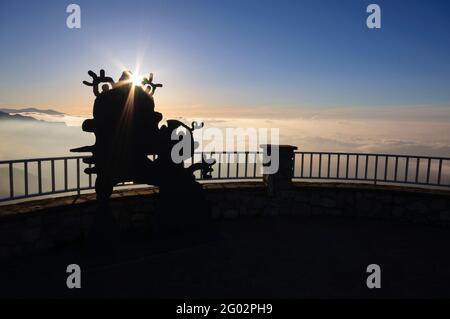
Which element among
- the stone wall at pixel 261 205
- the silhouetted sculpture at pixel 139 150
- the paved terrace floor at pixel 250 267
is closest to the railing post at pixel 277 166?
the stone wall at pixel 261 205

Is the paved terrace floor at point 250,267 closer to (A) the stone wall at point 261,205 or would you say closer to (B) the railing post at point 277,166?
(A) the stone wall at point 261,205

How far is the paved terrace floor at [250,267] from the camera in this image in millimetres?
3949

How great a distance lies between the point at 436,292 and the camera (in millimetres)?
4055

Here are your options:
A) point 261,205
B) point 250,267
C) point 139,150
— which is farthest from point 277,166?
point 139,150

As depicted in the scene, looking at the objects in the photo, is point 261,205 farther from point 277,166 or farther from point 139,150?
point 139,150

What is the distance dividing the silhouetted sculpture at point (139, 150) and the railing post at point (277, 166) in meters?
2.05

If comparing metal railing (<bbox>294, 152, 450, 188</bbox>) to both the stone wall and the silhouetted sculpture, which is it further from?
the silhouetted sculpture

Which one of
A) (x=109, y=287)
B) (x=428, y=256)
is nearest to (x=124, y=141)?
(x=109, y=287)

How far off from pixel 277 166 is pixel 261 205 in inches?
41.2

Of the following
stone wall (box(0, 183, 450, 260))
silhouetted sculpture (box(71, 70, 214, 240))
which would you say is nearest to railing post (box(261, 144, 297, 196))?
stone wall (box(0, 183, 450, 260))

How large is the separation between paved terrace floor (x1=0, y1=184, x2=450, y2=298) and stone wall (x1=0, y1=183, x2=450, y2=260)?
1.55ft

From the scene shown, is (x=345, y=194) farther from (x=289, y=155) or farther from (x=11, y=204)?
(x=11, y=204)

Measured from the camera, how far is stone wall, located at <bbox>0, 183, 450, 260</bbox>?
5309 mm
